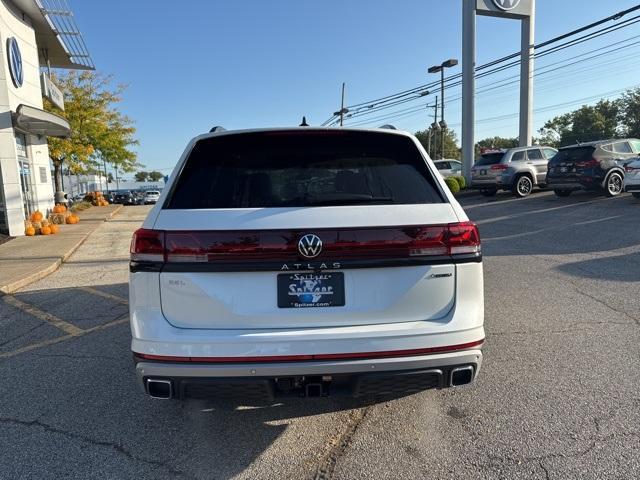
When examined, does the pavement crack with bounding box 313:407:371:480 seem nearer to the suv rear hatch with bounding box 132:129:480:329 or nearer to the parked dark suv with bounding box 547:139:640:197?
the suv rear hatch with bounding box 132:129:480:329

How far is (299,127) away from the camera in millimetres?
2934

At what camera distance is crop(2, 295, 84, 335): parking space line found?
203 inches

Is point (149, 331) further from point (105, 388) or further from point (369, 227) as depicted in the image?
point (105, 388)

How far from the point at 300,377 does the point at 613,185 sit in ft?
53.6

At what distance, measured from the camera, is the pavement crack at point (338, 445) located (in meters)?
2.59

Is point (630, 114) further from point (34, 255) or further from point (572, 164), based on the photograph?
point (34, 255)

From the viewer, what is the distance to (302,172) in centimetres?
284

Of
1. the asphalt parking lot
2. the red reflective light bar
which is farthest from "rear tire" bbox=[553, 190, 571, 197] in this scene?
the red reflective light bar

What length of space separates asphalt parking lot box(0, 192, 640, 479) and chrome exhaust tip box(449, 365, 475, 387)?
470 mm

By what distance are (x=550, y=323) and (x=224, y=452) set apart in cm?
370

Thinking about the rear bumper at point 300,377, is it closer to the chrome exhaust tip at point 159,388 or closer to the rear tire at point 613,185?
the chrome exhaust tip at point 159,388

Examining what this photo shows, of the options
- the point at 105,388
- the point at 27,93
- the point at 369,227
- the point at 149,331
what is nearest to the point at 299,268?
the point at 369,227

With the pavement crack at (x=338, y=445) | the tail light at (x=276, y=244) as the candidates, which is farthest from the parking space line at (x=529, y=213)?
the tail light at (x=276, y=244)

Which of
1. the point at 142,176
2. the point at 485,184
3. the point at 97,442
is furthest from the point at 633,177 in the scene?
the point at 142,176
